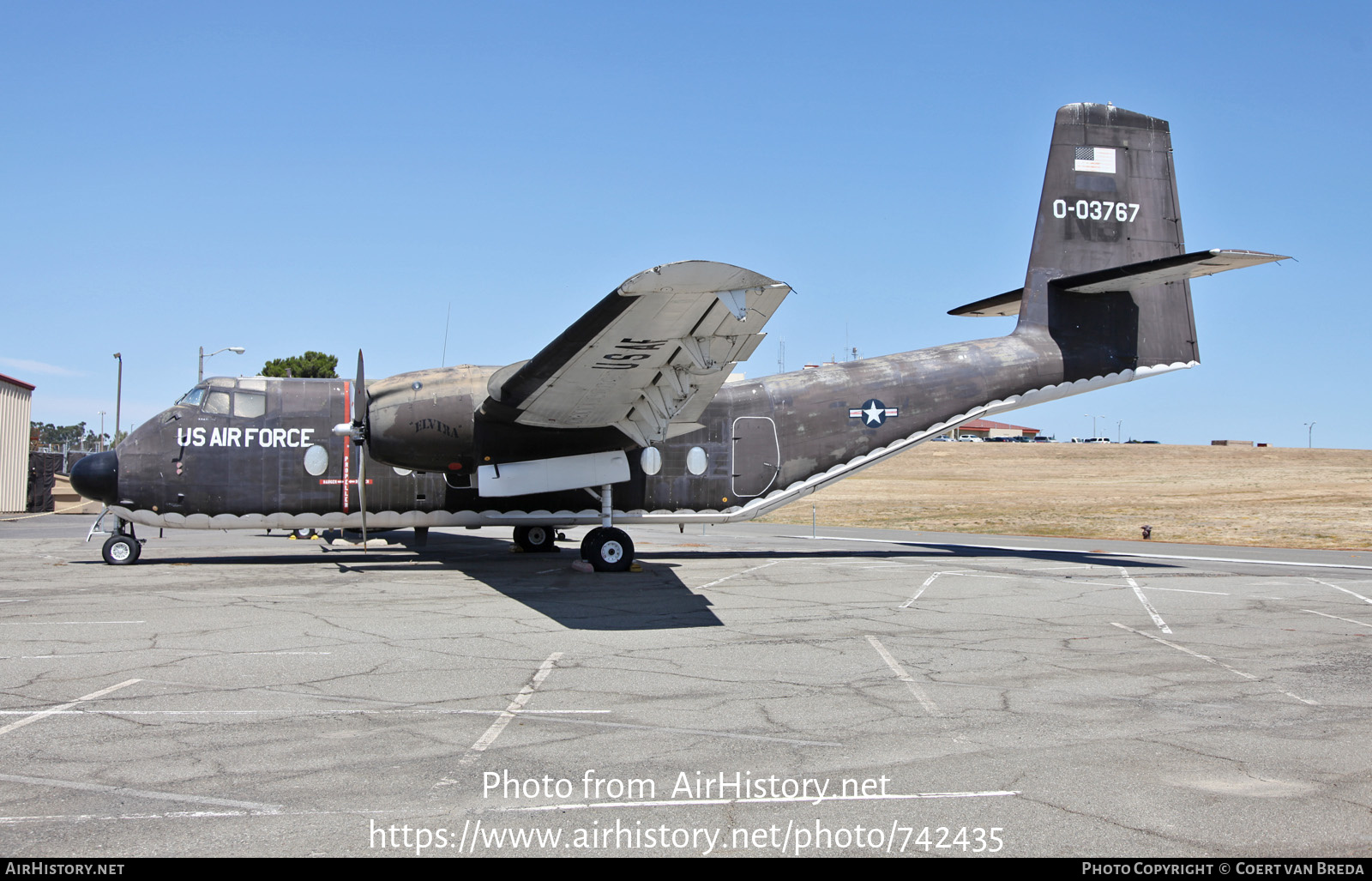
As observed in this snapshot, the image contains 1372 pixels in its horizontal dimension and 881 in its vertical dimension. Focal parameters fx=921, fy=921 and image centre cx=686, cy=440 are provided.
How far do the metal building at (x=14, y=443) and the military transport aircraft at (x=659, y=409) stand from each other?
32.2m

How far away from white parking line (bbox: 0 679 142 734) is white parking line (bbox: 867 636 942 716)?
643 centimetres

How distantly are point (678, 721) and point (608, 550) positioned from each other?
9.51 m

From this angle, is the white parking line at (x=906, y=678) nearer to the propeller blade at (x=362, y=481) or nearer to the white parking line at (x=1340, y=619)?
the white parking line at (x=1340, y=619)

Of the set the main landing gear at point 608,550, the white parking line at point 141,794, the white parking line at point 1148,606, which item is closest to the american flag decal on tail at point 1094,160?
the white parking line at point 1148,606

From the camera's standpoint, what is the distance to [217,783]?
5.20 metres

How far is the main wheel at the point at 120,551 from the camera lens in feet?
54.7

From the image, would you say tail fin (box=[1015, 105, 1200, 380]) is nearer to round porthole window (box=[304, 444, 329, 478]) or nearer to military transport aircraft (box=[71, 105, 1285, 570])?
military transport aircraft (box=[71, 105, 1285, 570])

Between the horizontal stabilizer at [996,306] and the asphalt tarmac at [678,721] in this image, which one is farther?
the horizontal stabilizer at [996,306]

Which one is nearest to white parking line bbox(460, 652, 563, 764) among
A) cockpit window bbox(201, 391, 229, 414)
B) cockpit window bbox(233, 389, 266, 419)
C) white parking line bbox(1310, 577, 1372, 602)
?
cockpit window bbox(233, 389, 266, 419)

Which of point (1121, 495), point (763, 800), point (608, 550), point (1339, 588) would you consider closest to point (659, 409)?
point (608, 550)

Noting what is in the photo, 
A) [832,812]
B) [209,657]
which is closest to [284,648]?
[209,657]

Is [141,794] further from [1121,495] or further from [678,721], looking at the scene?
[1121,495]

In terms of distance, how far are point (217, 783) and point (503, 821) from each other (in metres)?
1.79

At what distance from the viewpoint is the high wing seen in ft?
33.0
